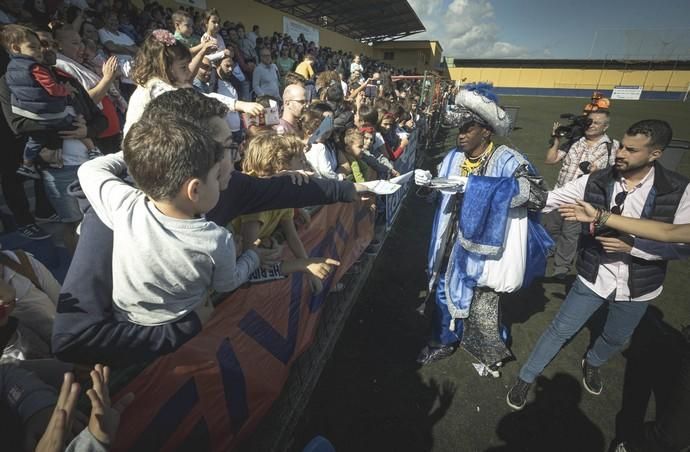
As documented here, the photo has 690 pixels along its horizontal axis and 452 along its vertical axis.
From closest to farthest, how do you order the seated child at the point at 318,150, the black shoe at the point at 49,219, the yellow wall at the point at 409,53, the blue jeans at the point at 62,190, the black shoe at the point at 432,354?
the blue jeans at the point at 62,190 < the black shoe at the point at 49,219 < the black shoe at the point at 432,354 < the seated child at the point at 318,150 < the yellow wall at the point at 409,53

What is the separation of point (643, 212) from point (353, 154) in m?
2.61

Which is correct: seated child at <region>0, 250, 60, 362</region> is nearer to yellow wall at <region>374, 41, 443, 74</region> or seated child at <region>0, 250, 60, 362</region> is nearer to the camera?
the camera

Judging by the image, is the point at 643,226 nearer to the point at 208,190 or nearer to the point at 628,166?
the point at 628,166

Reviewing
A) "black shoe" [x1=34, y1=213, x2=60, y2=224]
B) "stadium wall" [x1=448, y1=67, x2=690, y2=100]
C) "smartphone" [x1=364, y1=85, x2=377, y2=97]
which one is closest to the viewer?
"black shoe" [x1=34, y1=213, x2=60, y2=224]

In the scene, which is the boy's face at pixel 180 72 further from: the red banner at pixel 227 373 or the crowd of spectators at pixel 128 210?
the red banner at pixel 227 373

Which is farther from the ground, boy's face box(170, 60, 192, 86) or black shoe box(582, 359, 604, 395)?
boy's face box(170, 60, 192, 86)

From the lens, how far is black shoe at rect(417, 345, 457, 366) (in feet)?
9.24

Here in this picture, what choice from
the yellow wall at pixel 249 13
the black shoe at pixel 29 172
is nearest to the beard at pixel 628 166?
the black shoe at pixel 29 172

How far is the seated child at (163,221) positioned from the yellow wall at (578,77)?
2207 inches

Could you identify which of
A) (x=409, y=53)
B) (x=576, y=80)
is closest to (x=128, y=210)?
(x=409, y=53)

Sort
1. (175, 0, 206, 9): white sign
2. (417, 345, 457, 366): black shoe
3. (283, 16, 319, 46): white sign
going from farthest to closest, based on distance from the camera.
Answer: (283, 16, 319, 46): white sign → (175, 0, 206, 9): white sign → (417, 345, 457, 366): black shoe

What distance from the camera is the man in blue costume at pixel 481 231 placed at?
2.27 metres

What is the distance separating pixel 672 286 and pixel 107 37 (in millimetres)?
9190

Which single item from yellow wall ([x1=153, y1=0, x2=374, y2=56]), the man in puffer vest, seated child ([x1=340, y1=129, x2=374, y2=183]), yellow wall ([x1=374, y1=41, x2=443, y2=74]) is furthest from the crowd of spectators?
yellow wall ([x1=374, y1=41, x2=443, y2=74])
